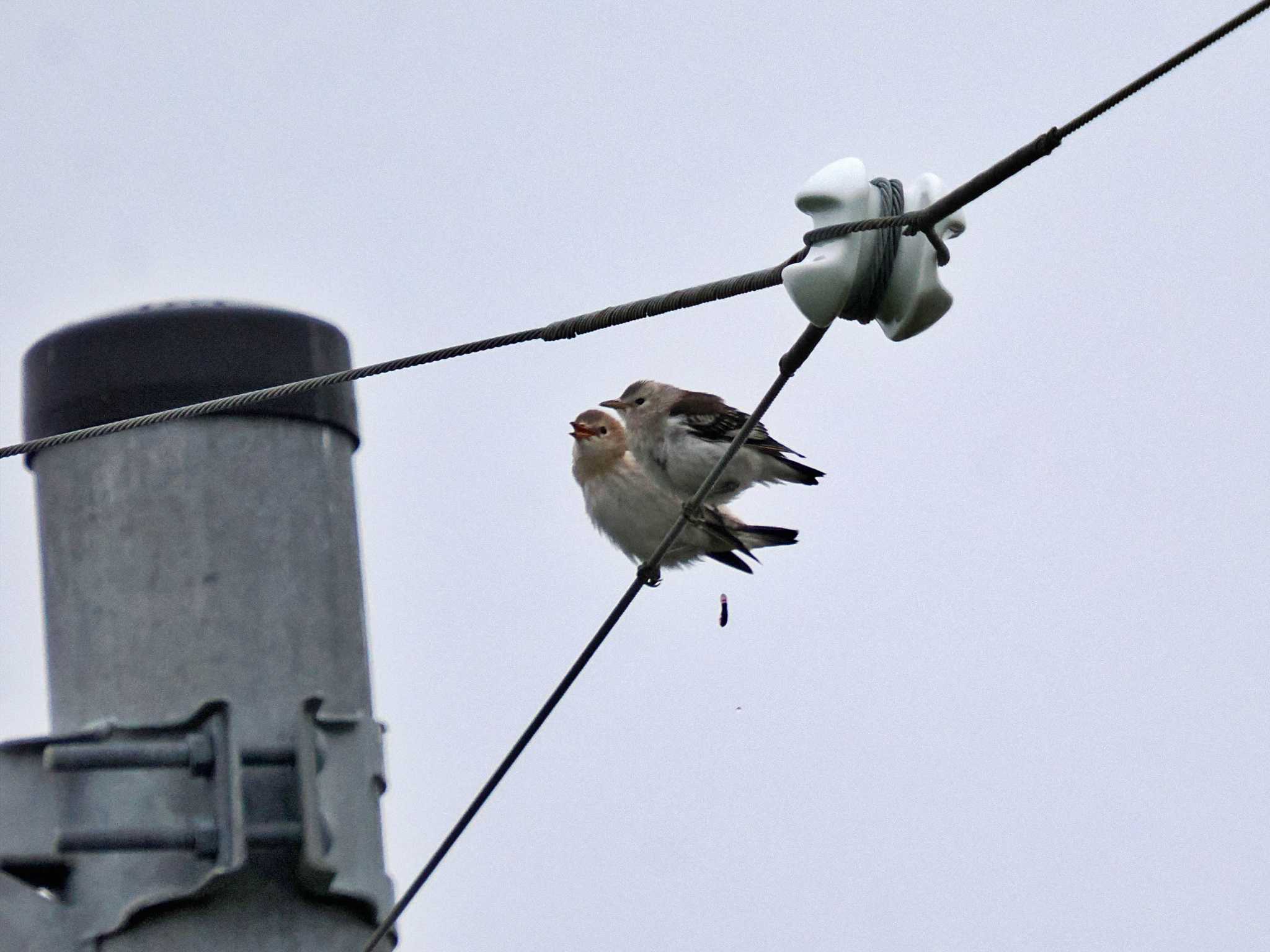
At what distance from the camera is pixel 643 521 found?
10047mm

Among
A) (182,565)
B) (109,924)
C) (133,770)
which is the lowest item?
(109,924)

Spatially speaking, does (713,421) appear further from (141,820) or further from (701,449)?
(141,820)

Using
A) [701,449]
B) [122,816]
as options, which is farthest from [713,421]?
[122,816]

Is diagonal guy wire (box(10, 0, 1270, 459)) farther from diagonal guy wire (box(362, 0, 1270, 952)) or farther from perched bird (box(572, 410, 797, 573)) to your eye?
perched bird (box(572, 410, 797, 573))

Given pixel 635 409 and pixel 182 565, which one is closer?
pixel 182 565

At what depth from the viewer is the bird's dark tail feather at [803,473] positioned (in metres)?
9.67

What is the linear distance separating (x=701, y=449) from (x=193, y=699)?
4208 millimetres

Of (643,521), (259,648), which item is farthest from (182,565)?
(643,521)

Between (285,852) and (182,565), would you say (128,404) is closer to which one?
(182,565)

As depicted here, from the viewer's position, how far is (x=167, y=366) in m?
5.98

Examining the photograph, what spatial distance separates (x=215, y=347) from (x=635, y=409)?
4168 millimetres

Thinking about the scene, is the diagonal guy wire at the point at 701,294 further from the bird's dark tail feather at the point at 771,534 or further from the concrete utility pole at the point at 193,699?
the bird's dark tail feather at the point at 771,534

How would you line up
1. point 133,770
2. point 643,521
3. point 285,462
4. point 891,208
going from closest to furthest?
point 891,208
point 133,770
point 285,462
point 643,521

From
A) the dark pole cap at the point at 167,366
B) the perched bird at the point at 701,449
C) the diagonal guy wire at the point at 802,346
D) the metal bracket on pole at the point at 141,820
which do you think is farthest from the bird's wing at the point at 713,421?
the metal bracket on pole at the point at 141,820
